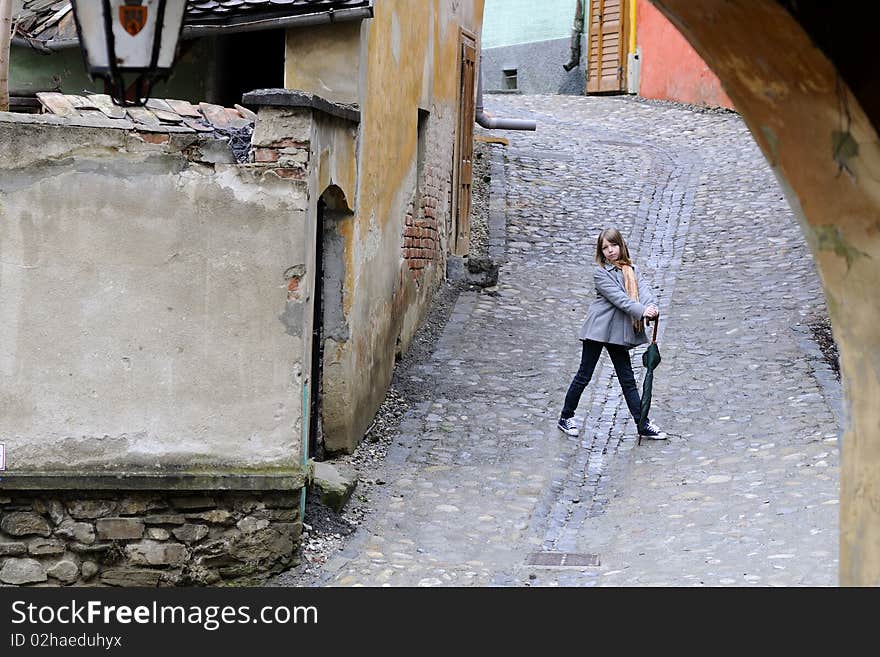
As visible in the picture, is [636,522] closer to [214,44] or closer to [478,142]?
[214,44]

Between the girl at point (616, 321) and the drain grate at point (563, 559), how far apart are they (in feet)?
6.08

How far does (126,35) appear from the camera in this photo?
4.13m

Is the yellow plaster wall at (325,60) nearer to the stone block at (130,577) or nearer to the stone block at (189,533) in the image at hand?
the stone block at (189,533)

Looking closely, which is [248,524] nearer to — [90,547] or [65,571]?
[90,547]

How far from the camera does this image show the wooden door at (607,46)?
23.1 metres

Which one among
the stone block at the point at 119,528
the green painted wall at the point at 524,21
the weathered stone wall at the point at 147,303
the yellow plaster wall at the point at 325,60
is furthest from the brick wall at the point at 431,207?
the green painted wall at the point at 524,21

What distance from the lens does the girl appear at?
8625 mm

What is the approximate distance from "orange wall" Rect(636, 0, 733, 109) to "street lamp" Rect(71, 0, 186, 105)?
17135mm

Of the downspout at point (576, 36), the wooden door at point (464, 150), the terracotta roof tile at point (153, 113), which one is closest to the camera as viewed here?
the terracotta roof tile at point (153, 113)

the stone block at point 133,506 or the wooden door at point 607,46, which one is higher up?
the wooden door at point 607,46

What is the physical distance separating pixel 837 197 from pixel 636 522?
4816 millimetres

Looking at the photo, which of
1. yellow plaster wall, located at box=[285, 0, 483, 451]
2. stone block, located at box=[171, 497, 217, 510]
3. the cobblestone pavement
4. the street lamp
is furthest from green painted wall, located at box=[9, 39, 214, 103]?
the street lamp

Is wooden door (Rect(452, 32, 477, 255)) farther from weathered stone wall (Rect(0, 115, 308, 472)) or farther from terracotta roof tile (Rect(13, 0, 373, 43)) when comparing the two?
weathered stone wall (Rect(0, 115, 308, 472))

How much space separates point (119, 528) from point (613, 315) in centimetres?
382
